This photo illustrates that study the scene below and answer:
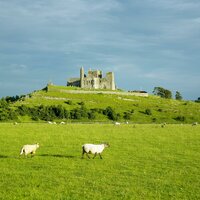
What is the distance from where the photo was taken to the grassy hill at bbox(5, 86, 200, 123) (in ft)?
422

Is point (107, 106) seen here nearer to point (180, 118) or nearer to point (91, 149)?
point (180, 118)

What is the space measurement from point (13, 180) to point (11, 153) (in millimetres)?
10199

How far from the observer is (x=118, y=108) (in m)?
144

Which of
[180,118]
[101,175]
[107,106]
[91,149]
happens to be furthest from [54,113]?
[101,175]

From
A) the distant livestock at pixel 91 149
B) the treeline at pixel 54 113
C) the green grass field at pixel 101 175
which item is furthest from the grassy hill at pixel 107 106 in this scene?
the distant livestock at pixel 91 149

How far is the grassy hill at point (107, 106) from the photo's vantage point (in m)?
129

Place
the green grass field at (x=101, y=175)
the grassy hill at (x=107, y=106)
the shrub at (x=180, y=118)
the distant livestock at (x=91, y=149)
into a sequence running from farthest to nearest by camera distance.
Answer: the shrub at (x=180, y=118) < the grassy hill at (x=107, y=106) < the distant livestock at (x=91, y=149) < the green grass field at (x=101, y=175)

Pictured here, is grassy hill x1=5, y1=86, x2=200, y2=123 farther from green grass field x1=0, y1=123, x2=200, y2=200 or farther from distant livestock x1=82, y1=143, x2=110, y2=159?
distant livestock x1=82, y1=143, x2=110, y2=159

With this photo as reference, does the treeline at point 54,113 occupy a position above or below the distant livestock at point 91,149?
above

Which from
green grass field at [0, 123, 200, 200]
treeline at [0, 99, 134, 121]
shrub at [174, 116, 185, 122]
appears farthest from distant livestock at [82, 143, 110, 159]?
shrub at [174, 116, 185, 122]

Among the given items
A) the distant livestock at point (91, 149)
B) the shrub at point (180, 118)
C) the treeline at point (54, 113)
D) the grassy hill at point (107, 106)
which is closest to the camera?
the distant livestock at point (91, 149)

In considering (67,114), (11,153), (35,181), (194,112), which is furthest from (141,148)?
(194,112)

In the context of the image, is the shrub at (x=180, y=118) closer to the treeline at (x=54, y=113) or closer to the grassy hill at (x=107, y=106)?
the grassy hill at (x=107, y=106)

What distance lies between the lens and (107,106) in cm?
14762
